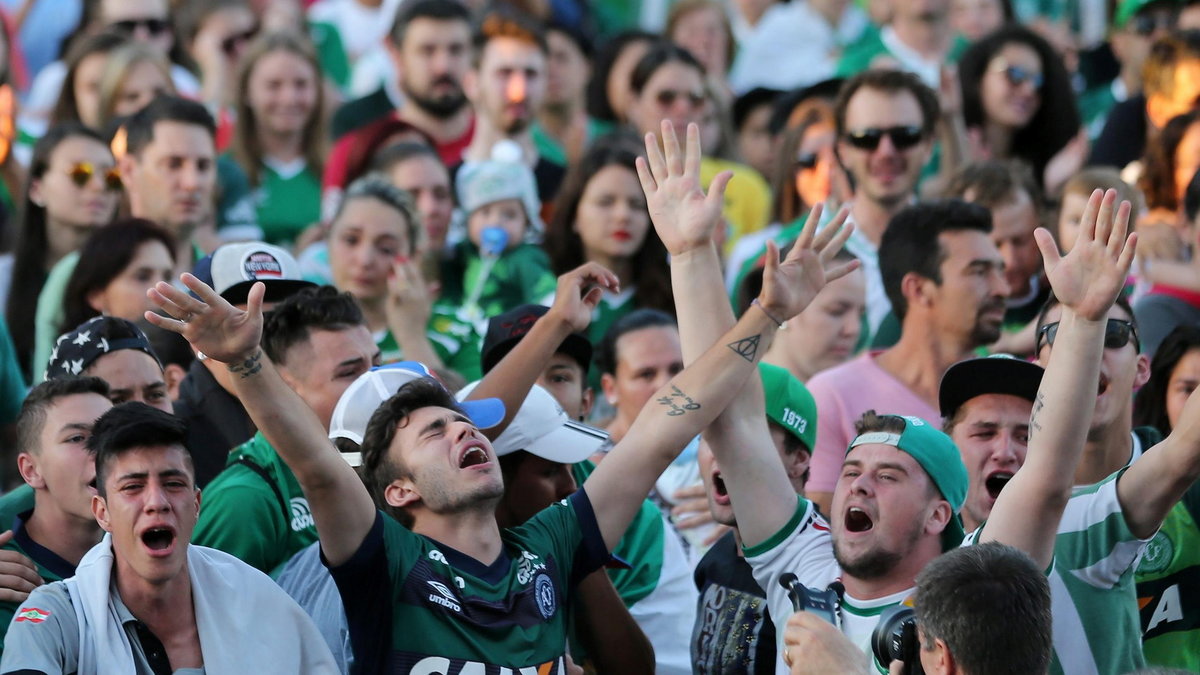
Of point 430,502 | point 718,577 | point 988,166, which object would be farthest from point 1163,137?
point 430,502

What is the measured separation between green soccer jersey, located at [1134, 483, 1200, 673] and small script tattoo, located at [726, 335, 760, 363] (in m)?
1.29

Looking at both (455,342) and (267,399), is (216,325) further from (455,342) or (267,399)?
(455,342)

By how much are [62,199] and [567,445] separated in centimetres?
345

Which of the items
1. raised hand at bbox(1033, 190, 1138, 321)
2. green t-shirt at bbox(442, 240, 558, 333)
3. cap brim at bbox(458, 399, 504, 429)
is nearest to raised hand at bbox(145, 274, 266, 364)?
cap brim at bbox(458, 399, 504, 429)

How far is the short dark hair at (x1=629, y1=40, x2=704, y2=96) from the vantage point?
958cm

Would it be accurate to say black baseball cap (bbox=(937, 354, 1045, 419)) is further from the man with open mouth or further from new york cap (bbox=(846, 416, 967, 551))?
the man with open mouth

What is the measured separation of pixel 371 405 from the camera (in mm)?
5242

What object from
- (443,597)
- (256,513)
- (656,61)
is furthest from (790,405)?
(656,61)

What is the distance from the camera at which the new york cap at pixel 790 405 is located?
5629 mm

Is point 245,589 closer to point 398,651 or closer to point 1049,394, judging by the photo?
point 398,651

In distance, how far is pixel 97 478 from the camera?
454 centimetres

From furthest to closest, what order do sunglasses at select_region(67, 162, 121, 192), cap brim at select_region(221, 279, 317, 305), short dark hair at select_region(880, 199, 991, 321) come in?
sunglasses at select_region(67, 162, 121, 192) → short dark hair at select_region(880, 199, 991, 321) → cap brim at select_region(221, 279, 317, 305)

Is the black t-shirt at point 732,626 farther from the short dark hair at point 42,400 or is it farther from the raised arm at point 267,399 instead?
the short dark hair at point 42,400

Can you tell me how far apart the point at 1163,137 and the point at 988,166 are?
0.91 meters
